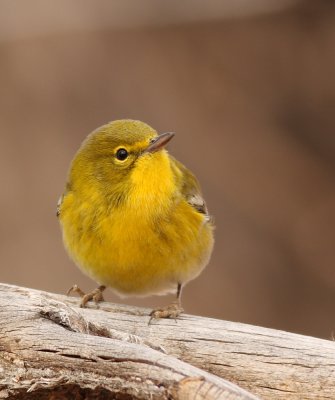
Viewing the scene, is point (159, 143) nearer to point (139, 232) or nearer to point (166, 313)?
point (139, 232)

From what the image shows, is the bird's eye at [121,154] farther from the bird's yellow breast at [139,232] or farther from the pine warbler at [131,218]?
the bird's yellow breast at [139,232]

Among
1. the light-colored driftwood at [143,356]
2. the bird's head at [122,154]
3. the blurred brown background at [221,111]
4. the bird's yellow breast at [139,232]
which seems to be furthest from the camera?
the blurred brown background at [221,111]

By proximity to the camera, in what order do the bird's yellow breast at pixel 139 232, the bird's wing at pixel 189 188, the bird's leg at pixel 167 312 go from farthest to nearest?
1. the bird's wing at pixel 189 188
2. the bird's yellow breast at pixel 139 232
3. the bird's leg at pixel 167 312

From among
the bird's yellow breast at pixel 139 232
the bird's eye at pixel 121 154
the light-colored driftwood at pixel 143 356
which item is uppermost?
the bird's eye at pixel 121 154

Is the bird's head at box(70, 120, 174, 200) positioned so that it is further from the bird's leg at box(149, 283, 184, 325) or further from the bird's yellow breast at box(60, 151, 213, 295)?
the bird's leg at box(149, 283, 184, 325)

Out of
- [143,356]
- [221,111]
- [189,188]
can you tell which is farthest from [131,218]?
[221,111]

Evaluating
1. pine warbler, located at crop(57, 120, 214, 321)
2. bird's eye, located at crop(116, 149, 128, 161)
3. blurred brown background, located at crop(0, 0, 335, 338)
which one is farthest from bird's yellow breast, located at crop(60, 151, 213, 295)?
blurred brown background, located at crop(0, 0, 335, 338)

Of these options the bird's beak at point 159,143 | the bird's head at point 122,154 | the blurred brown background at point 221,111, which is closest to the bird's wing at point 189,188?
the bird's head at point 122,154

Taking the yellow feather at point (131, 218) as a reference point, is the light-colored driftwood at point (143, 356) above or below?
below

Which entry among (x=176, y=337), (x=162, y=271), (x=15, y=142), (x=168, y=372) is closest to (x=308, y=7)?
(x=15, y=142)

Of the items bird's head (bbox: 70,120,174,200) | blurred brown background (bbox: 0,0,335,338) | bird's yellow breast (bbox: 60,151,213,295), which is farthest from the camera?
blurred brown background (bbox: 0,0,335,338)

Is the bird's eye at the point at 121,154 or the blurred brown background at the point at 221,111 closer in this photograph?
the bird's eye at the point at 121,154
